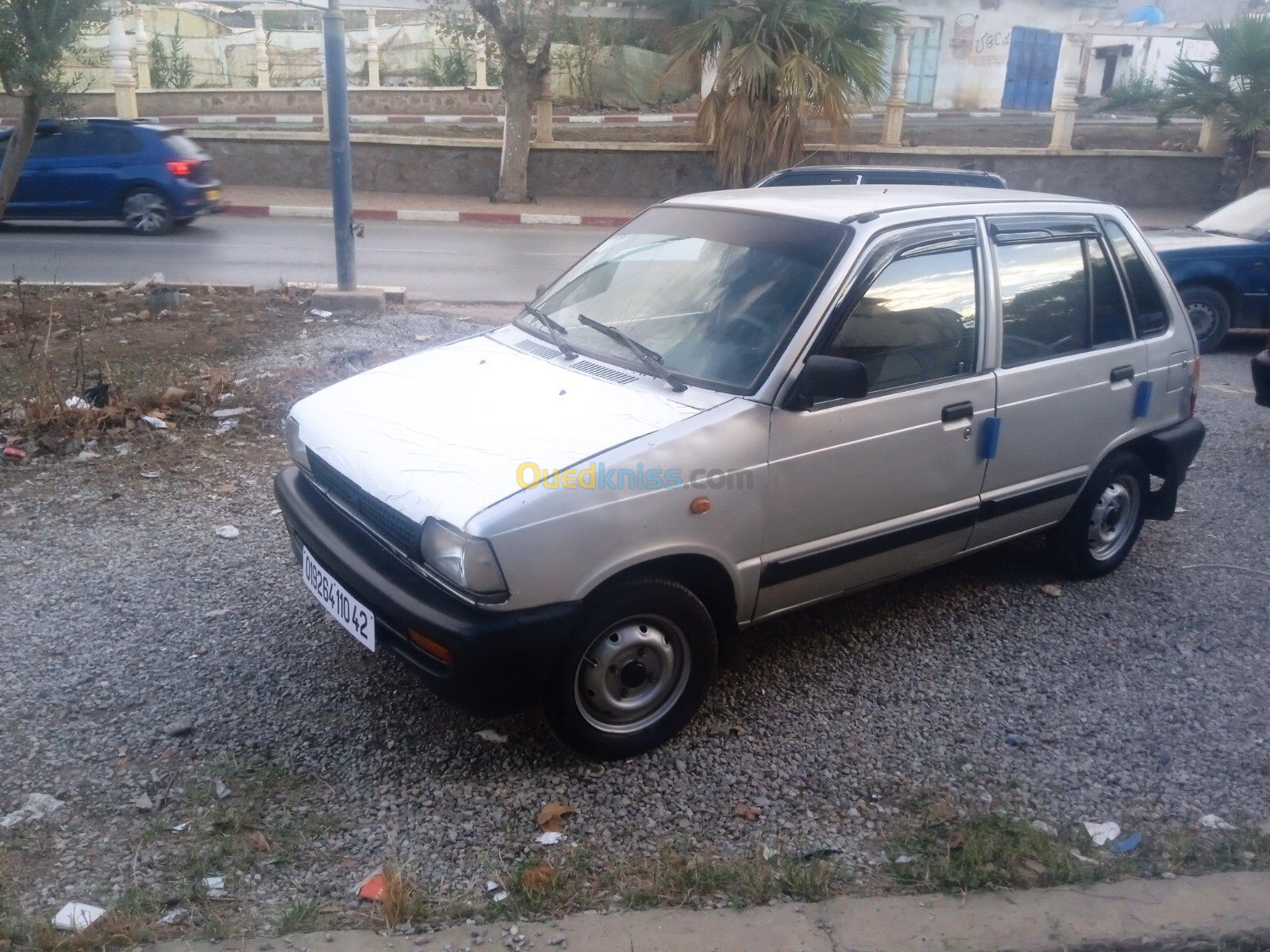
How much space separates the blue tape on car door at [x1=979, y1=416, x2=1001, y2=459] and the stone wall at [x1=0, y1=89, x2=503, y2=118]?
2661cm

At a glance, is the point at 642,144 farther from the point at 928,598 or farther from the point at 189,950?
the point at 189,950

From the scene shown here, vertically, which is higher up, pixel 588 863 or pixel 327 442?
pixel 327 442

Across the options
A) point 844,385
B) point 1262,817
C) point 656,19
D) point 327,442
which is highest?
point 656,19

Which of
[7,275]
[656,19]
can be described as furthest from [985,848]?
[656,19]

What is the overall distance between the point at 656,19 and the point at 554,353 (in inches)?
655

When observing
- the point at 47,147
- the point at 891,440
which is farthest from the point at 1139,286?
the point at 47,147

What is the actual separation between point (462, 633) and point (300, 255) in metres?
12.4

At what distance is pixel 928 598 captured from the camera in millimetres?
Answer: 4859

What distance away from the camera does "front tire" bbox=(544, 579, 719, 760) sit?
329cm

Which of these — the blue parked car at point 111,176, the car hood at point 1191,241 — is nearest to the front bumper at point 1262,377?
the car hood at point 1191,241

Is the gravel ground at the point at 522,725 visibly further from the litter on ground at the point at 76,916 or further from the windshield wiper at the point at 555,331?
the windshield wiper at the point at 555,331

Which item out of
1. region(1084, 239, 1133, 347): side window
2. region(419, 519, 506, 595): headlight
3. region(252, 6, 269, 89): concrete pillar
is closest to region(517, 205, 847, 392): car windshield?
region(419, 519, 506, 595): headlight

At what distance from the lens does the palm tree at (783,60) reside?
18.0 m

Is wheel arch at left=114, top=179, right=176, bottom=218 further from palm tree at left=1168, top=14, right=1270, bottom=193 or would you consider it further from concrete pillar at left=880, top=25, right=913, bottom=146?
palm tree at left=1168, top=14, right=1270, bottom=193
